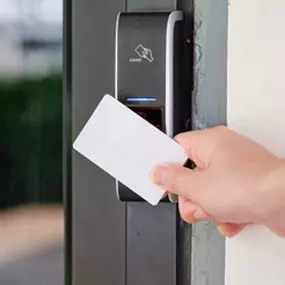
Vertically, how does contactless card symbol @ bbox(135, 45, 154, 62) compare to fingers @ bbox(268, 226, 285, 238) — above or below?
above

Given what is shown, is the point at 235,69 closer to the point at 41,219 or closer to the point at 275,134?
the point at 275,134

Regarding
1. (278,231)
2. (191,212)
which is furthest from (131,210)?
(278,231)

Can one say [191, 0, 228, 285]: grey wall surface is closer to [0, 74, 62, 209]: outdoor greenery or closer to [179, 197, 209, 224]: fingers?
[179, 197, 209, 224]: fingers

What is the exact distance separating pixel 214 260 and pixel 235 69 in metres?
0.24

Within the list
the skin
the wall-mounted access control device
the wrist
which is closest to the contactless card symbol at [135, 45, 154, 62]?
the wall-mounted access control device

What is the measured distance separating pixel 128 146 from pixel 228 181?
0.15m

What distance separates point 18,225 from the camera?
91 cm

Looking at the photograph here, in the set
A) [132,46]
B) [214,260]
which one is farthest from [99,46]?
[214,260]

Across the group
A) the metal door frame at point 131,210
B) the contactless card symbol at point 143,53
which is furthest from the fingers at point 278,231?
the contactless card symbol at point 143,53

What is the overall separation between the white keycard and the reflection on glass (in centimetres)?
15

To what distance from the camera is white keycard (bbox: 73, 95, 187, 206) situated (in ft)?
2.36

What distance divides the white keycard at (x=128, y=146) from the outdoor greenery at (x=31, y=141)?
151mm

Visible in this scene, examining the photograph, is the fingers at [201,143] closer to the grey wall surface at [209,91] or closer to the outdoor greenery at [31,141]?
the grey wall surface at [209,91]

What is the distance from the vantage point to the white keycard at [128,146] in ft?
2.36
